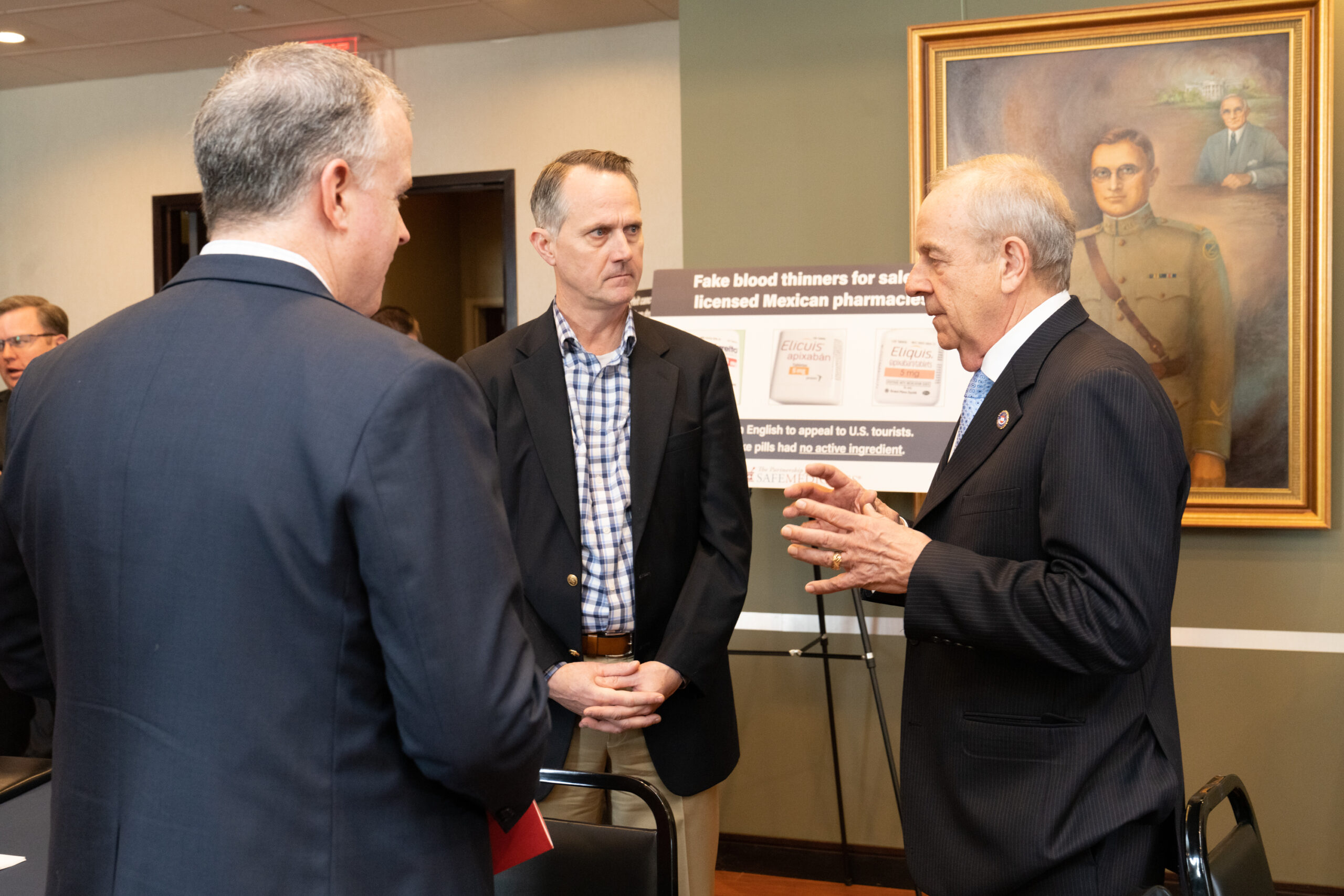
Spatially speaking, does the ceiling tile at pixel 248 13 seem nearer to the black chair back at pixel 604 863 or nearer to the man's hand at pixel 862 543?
the man's hand at pixel 862 543

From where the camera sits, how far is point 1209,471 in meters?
3.21

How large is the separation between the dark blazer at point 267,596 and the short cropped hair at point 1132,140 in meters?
2.81

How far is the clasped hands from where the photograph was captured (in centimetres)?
155

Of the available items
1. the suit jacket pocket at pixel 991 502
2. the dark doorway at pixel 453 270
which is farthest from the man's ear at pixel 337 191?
the dark doorway at pixel 453 270

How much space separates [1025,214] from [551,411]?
98 cm

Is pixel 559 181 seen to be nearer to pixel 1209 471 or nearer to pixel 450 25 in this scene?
pixel 1209 471

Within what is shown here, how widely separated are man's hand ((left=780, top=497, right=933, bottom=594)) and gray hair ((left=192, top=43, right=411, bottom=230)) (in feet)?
2.62

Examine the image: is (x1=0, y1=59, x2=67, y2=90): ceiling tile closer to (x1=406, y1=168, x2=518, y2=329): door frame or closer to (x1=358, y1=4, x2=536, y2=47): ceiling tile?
(x1=358, y1=4, x2=536, y2=47): ceiling tile

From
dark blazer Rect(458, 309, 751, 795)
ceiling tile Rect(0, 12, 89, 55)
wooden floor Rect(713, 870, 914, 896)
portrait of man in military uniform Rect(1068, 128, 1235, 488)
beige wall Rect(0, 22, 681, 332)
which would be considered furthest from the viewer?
beige wall Rect(0, 22, 681, 332)

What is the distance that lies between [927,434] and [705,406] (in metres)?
1.19

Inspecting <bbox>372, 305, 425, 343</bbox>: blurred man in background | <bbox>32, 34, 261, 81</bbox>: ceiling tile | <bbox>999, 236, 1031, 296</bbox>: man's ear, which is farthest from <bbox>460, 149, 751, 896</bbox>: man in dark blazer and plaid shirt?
<bbox>32, 34, 261, 81</bbox>: ceiling tile

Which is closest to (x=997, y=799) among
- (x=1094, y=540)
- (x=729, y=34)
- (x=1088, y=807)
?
(x=1088, y=807)

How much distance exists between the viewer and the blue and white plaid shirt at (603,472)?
6.89 feet

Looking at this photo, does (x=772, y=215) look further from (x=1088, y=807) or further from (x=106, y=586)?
(x=106, y=586)
